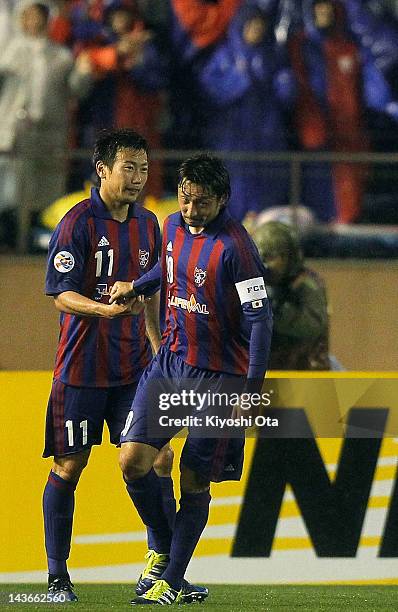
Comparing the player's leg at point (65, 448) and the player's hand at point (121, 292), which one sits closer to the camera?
the player's hand at point (121, 292)

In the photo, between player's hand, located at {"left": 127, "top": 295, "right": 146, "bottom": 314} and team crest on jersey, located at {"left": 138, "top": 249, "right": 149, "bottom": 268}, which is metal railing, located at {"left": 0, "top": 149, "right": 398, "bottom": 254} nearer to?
team crest on jersey, located at {"left": 138, "top": 249, "right": 149, "bottom": 268}

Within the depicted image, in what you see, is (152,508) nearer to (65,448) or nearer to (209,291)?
(65,448)

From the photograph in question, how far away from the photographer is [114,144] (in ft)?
19.0

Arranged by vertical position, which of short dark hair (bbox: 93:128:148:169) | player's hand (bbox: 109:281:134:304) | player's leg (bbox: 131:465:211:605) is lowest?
player's leg (bbox: 131:465:211:605)

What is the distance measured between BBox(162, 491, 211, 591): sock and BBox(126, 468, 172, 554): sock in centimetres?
17

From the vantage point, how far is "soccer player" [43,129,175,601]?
19.0ft

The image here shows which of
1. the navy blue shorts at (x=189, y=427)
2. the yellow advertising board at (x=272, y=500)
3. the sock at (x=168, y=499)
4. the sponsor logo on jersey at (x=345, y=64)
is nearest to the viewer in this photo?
the navy blue shorts at (x=189, y=427)

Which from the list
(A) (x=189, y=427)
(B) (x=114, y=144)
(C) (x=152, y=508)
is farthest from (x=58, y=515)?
(B) (x=114, y=144)

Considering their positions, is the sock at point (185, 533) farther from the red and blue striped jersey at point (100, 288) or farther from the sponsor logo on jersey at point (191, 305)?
the sponsor logo on jersey at point (191, 305)

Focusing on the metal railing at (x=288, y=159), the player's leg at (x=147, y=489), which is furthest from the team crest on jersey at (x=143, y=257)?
the metal railing at (x=288, y=159)

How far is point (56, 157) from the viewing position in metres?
9.41

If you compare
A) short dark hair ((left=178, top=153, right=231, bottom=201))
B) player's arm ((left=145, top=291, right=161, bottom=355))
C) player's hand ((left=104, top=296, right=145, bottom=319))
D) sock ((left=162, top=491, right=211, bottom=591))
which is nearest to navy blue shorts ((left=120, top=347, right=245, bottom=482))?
sock ((left=162, top=491, right=211, bottom=591))

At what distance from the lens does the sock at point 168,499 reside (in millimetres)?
6059

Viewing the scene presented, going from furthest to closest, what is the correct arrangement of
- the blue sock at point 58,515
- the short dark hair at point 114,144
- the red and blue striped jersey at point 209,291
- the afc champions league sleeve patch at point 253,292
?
the blue sock at point 58,515 < the short dark hair at point 114,144 < the red and blue striped jersey at point 209,291 < the afc champions league sleeve patch at point 253,292
